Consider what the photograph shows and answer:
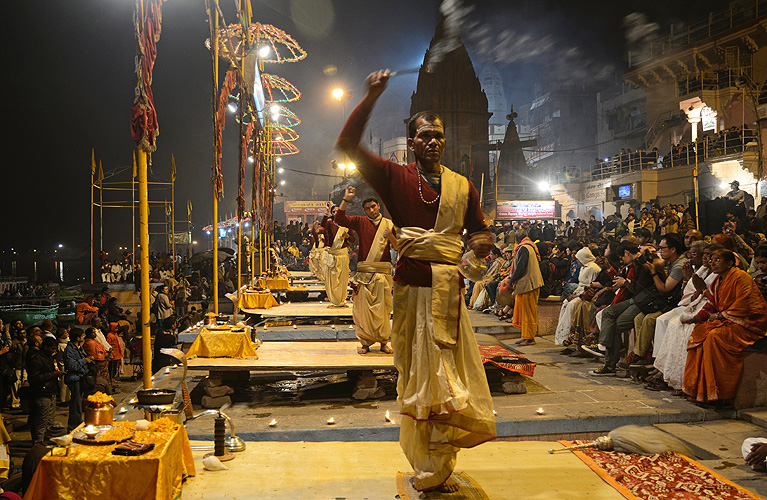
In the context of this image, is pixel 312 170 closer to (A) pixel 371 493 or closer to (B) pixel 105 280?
(B) pixel 105 280

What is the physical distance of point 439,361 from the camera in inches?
137

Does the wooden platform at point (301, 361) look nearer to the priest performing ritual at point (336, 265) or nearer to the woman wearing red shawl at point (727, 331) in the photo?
the priest performing ritual at point (336, 265)

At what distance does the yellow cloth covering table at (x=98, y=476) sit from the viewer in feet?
10.1

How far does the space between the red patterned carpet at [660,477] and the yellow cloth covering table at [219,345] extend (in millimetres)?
4135

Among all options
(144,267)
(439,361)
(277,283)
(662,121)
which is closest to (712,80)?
(662,121)

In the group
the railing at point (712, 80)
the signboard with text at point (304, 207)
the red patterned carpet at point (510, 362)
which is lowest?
the red patterned carpet at point (510, 362)

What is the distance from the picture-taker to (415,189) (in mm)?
3699

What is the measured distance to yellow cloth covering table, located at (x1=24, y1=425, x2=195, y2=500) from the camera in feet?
10.1

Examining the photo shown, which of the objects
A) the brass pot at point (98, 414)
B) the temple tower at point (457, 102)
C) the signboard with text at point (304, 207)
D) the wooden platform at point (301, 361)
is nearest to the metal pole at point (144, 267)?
the brass pot at point (98, 414)

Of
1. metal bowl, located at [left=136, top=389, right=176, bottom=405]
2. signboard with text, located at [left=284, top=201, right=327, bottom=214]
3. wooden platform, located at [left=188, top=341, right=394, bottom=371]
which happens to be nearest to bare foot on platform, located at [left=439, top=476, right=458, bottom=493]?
metal bowl, located at [left=136, top=389, right=176, bottom=405]

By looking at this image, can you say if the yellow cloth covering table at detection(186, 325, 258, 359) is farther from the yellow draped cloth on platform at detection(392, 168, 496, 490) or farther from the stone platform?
the yellow draped cloth on platform at detection(392, 168, 496, 490)

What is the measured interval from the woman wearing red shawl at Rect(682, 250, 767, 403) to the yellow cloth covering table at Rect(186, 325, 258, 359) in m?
5.17

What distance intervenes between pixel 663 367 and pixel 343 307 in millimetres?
6474

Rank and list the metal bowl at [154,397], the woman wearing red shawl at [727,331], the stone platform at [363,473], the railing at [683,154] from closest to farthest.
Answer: the stone platform at [363,473] < the metal bowl at [154,397] < the woman wearing red shawl at [727,331] < the railing at [683,154]
